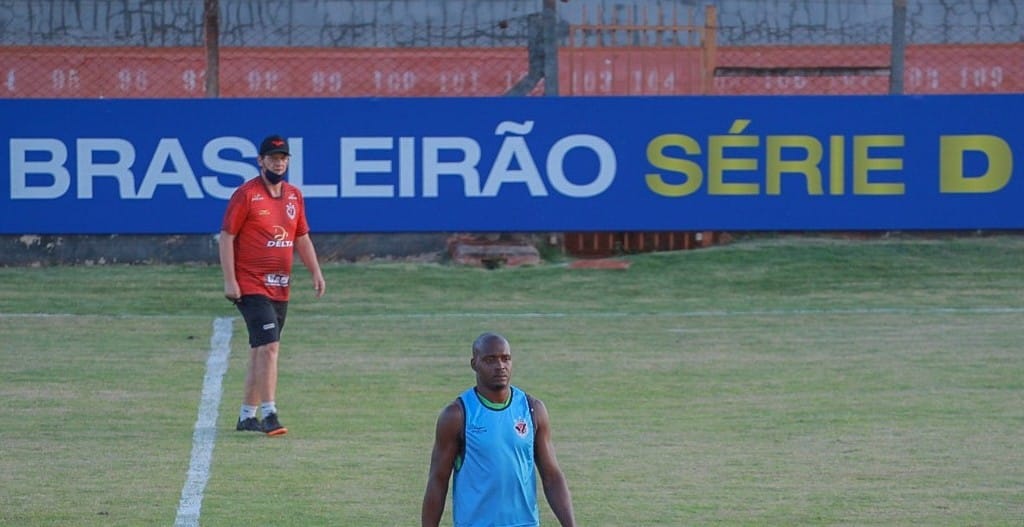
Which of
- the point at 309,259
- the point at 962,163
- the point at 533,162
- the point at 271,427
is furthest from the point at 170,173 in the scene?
the point at 962,163

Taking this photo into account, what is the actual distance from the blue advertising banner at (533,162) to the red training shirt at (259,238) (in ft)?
20.8

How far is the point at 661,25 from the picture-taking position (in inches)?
716

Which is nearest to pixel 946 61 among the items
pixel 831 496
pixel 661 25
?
pixel 661 25

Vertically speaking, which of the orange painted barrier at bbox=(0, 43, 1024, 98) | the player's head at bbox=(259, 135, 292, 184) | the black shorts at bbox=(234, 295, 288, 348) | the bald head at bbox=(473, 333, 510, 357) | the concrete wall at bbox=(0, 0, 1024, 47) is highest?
the concrete wall at bbox=(0, 0, 1024, 47)

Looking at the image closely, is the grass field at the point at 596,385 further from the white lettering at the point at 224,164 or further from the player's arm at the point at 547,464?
the player's arm at the point at 547,464

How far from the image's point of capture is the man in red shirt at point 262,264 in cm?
1061

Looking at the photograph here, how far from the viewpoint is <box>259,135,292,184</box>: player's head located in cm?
1052

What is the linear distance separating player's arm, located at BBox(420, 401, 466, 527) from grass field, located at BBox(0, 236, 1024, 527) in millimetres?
2254

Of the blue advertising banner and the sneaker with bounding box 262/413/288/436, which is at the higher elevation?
the blue advertising banner

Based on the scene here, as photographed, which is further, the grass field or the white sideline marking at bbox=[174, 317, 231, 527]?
the grass field

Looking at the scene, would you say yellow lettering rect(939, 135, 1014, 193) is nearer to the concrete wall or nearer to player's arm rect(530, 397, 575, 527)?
the concrete wall

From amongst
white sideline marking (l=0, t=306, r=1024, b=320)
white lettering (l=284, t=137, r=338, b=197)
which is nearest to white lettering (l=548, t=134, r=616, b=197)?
white sideline marking (l=0, t=306, r=1024, b=320)

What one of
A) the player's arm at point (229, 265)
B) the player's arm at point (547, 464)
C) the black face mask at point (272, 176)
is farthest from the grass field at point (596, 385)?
the player's arm at point (547, 464)

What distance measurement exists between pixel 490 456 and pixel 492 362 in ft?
1.10
